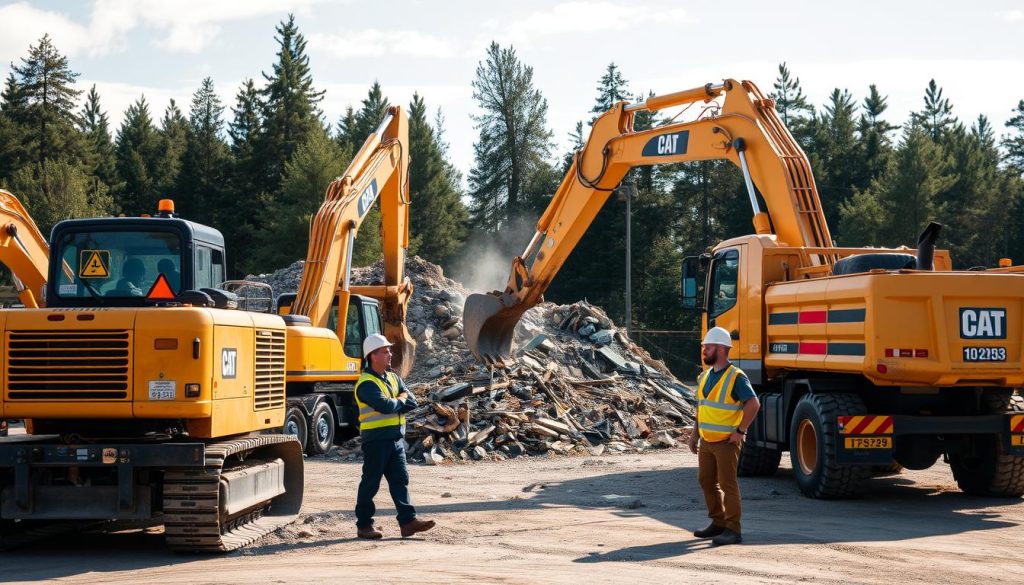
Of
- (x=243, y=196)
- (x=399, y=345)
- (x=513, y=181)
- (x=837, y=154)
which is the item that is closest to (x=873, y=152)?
(x=837, y=154)

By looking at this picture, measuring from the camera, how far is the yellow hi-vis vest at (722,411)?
9.62 meters

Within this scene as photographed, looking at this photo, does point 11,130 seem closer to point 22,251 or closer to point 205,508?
point 22,251

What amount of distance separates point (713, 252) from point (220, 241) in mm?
7133

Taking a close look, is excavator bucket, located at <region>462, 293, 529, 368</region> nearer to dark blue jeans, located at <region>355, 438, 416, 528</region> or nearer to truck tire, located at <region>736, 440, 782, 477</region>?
truck tire, located at <region>736, 440, 782, 477</region>

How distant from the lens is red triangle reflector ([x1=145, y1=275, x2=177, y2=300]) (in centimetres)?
1055

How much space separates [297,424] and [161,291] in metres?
6.87

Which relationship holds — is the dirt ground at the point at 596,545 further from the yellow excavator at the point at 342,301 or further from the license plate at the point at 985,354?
the yellow excavator at the point at 342,301

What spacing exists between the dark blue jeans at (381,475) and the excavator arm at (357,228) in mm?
7254

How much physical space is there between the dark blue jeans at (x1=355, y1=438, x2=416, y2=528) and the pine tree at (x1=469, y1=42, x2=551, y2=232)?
55.5 metres

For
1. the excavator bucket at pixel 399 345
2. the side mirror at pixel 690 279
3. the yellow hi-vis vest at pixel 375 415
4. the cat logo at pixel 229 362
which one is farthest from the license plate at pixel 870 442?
the excavator bucket at pixel 399 345

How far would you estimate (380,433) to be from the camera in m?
9.91

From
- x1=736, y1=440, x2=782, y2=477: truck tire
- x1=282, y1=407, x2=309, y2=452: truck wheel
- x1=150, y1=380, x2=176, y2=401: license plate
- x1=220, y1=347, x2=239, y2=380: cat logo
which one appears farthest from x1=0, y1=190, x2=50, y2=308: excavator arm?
x1=736, y1=440, x2=782, y2=477: truck tire

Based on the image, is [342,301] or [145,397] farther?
[342,301]

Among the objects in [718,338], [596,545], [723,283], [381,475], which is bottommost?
[596,545]
